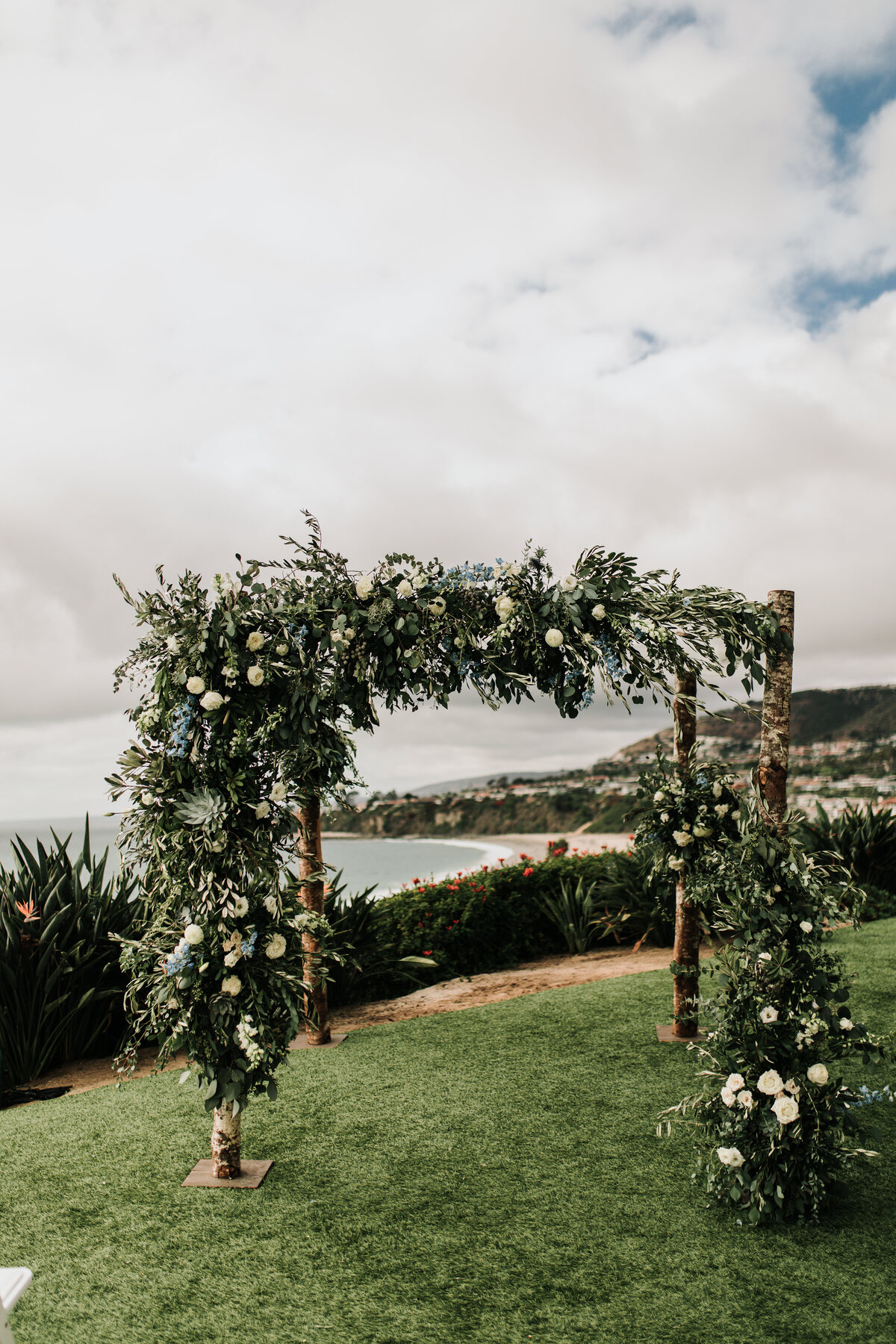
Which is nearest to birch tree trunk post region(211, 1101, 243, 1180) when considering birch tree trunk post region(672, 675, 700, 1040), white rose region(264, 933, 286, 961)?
white rose region(264, 933, 286, 961)

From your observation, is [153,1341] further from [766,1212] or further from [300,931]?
[766,1212]

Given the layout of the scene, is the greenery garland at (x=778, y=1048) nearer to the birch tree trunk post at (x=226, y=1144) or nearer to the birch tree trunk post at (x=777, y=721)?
the birch tree trunk post at (x=777, y=721)

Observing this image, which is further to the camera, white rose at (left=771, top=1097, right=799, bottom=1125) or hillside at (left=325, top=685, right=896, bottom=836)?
hillside at (left=325, top=685, right=896, bottom=836)

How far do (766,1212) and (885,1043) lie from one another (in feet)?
6.80

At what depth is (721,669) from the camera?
3.56 meters

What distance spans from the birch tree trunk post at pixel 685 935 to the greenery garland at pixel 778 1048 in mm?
1365

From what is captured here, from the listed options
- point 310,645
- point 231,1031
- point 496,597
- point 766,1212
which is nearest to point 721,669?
point 496,597

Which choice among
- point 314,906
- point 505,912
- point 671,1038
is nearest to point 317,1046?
point 314,906

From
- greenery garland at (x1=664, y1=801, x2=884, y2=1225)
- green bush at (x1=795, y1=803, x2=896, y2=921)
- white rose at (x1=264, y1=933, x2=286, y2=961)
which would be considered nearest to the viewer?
greenery garland at (x1=664, y1=801, x2=884, y2=1225)

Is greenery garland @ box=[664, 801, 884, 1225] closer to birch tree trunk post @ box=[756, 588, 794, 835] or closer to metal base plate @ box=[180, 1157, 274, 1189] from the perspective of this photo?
birch tree trunk post @ box=[756, 588, 794, 835]

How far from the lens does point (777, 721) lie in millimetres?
3633

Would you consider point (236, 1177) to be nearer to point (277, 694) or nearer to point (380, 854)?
point (277, 694)

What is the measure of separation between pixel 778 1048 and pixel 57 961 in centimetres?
432

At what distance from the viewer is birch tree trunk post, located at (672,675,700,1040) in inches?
182
